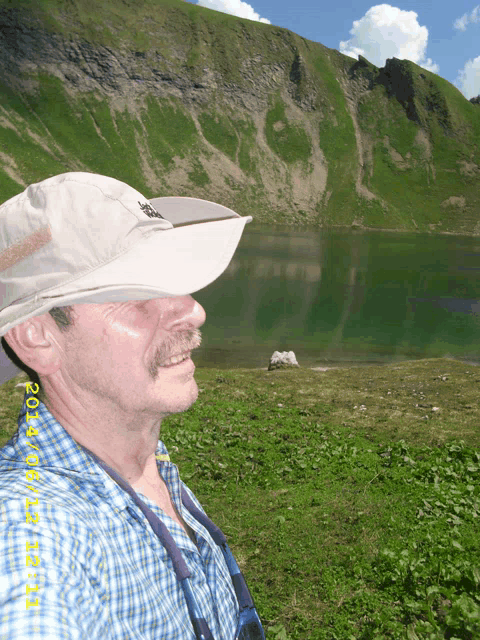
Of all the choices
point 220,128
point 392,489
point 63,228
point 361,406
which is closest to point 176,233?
point 63,228

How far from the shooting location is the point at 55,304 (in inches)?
78.2

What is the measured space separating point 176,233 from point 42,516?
1367 millimetres

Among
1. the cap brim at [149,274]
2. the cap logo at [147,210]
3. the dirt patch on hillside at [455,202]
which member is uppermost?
the dirt patch on hillside at [455,202]

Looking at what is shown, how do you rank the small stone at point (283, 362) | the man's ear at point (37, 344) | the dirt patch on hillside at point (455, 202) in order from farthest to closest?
the dirt patch on hillside at point (455, 202) → the small stone at point (283, 362) → the man's ear at point (37, 344)

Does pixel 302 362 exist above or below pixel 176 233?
below

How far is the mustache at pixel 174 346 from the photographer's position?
A: 2337 millimetres

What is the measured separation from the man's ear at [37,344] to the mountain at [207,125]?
14595cm

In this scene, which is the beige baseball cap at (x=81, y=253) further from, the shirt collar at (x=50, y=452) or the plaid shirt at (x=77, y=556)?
the plaid shirt at (x=77, y=556)

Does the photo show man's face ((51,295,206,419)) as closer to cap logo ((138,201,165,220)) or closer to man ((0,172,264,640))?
man ((0,172,264,640))

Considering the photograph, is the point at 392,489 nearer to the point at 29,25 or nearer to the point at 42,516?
the point at 42,516

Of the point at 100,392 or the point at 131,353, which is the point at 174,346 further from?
the point at 100,392

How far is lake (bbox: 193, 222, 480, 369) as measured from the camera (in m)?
35.1

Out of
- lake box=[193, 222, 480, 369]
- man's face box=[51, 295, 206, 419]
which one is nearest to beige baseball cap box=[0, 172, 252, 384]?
man's face box=[51, 295, 206, 419]
